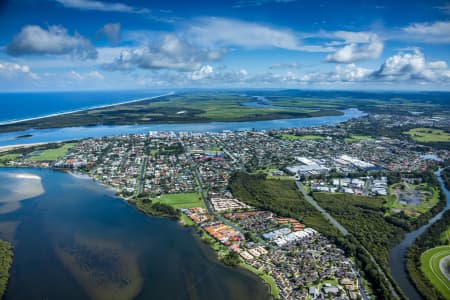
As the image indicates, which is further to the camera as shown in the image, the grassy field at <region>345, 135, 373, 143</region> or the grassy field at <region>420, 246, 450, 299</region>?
the grassy field at <region>345, 135, 373, 143</region>

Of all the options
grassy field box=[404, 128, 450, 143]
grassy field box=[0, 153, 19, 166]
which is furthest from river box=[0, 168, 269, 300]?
grassy field box=[404, 128, 450, 143]

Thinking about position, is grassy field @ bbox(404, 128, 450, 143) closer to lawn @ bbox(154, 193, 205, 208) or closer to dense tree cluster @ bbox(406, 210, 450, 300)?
dense tree cluster @ bbox(406, 210, 450, 300)

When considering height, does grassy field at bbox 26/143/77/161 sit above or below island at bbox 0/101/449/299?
above

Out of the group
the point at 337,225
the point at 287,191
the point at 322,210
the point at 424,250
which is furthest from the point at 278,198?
the point at 424,250

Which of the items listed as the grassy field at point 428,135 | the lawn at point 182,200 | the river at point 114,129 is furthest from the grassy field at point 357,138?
the lawn at point 182,200

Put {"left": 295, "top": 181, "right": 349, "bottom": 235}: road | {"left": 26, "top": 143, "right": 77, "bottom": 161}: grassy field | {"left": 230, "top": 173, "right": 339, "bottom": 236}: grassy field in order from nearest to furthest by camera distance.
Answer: {"left": 295, "top": 181, "right": 349, "bottom": 235}: road < {"left": 230, "top": 173, "right": 339, "bottom": 236}: grassy field < {"left": 26, "top": 143, "right": 77, "bottom": 161}: grassy field

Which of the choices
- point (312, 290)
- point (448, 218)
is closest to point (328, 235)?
point (312, 290)

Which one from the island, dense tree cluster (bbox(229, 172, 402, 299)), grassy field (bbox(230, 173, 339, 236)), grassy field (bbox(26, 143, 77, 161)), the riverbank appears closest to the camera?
the riverbank

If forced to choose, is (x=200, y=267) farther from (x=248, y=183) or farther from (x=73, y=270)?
(x=248, y=183)
